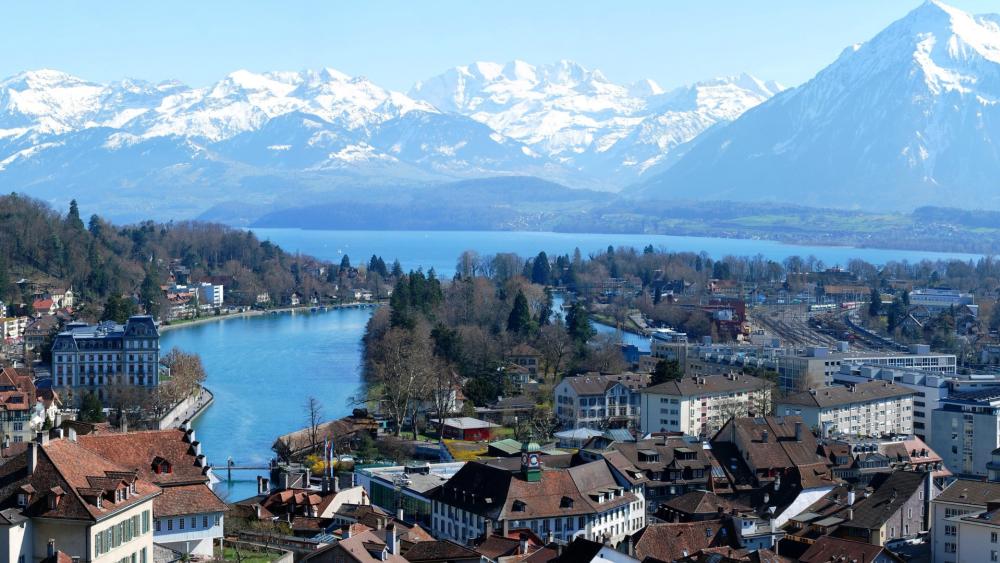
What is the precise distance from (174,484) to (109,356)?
27288mm

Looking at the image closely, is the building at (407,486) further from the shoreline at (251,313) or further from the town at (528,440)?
the shoreline at (251,313)

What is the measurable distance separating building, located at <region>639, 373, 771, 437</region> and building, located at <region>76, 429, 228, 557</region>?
1768 centimetres

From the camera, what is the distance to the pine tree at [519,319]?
4756 centimetres

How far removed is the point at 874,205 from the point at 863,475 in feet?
552

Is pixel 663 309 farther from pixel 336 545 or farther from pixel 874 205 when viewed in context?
pixel 874 205

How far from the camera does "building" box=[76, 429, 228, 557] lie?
49.8 ft

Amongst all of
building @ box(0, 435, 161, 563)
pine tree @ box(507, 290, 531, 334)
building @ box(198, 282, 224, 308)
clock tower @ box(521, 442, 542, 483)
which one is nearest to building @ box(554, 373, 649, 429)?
pine tree @ box(507, 290, 531, 334)

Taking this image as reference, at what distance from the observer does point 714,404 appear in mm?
33438

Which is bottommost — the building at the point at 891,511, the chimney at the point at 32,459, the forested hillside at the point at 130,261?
the building at the point at 891,511

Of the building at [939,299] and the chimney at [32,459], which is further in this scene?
the building at [939,299]

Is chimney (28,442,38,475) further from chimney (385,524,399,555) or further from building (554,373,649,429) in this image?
building (554,373,649,429)

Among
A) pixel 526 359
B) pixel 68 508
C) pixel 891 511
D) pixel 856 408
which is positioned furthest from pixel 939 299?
pixel 68 508

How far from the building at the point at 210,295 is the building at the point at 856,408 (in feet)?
138

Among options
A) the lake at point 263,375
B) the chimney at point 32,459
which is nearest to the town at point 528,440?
the chimney at point 32,459
